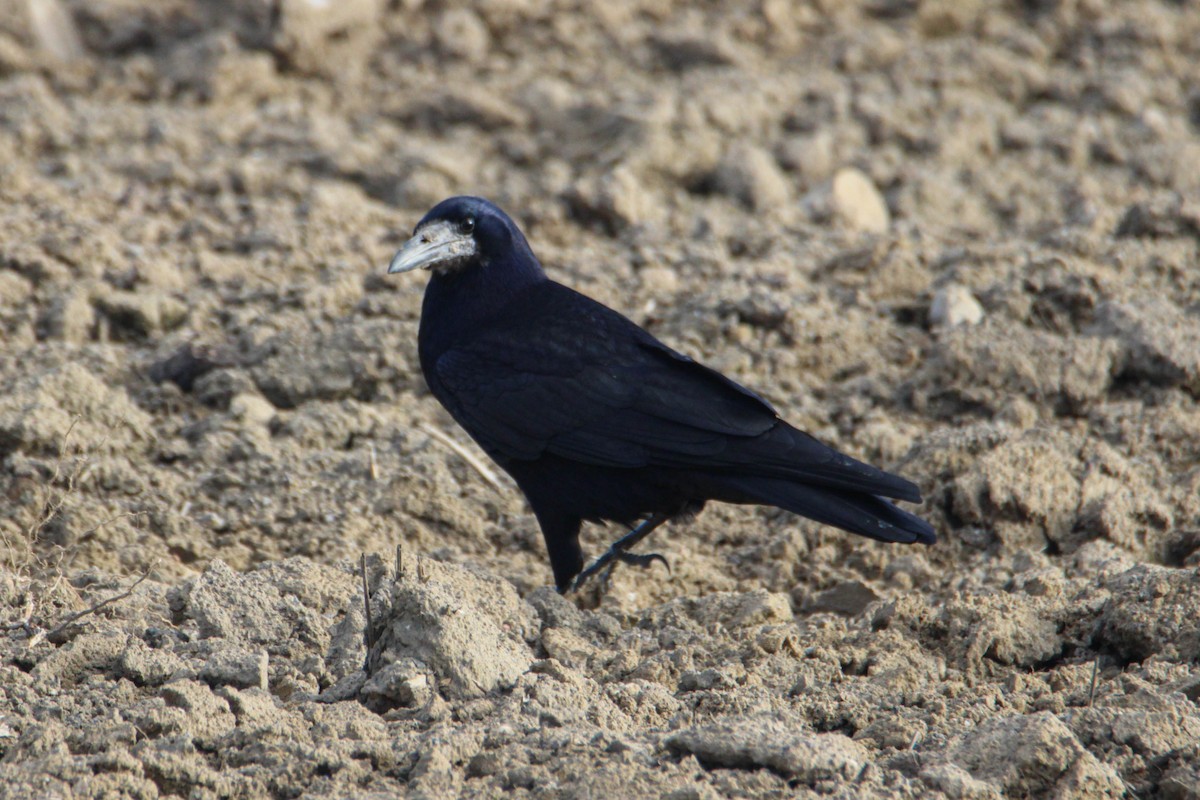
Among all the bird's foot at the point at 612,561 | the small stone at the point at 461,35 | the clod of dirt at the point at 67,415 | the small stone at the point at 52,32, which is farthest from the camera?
the small stone at the point at 461,35

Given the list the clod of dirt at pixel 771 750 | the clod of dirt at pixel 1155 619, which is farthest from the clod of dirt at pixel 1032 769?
the clod of dirt at pixel 1155 619

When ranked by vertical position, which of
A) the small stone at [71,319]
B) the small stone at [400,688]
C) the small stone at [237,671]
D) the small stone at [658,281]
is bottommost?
the small stone at [658,281]

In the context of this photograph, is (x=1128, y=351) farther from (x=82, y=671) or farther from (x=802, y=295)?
(x=82, y=671)

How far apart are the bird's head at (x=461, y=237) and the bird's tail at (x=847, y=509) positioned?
145cm

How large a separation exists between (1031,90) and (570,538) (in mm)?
6010

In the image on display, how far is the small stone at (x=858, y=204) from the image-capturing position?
26.3 feet

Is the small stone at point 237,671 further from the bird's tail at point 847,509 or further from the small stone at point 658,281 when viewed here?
the small stone at point 658,281

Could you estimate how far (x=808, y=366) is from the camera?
21.7 ft

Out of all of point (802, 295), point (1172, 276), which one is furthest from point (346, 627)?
point (1172, 276)

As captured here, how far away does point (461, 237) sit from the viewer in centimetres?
554

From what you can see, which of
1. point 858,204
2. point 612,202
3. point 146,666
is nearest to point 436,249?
point 146,666

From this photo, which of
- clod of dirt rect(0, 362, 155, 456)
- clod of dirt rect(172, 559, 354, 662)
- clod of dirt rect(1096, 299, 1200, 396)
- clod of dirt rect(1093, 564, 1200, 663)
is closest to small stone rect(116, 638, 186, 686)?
clod of dirt rect(172, 559, 354, 662)

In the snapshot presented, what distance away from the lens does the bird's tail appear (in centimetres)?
459

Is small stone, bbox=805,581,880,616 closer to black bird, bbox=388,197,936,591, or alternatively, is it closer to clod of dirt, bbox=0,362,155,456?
black bird, bbox=388,197,936,591
